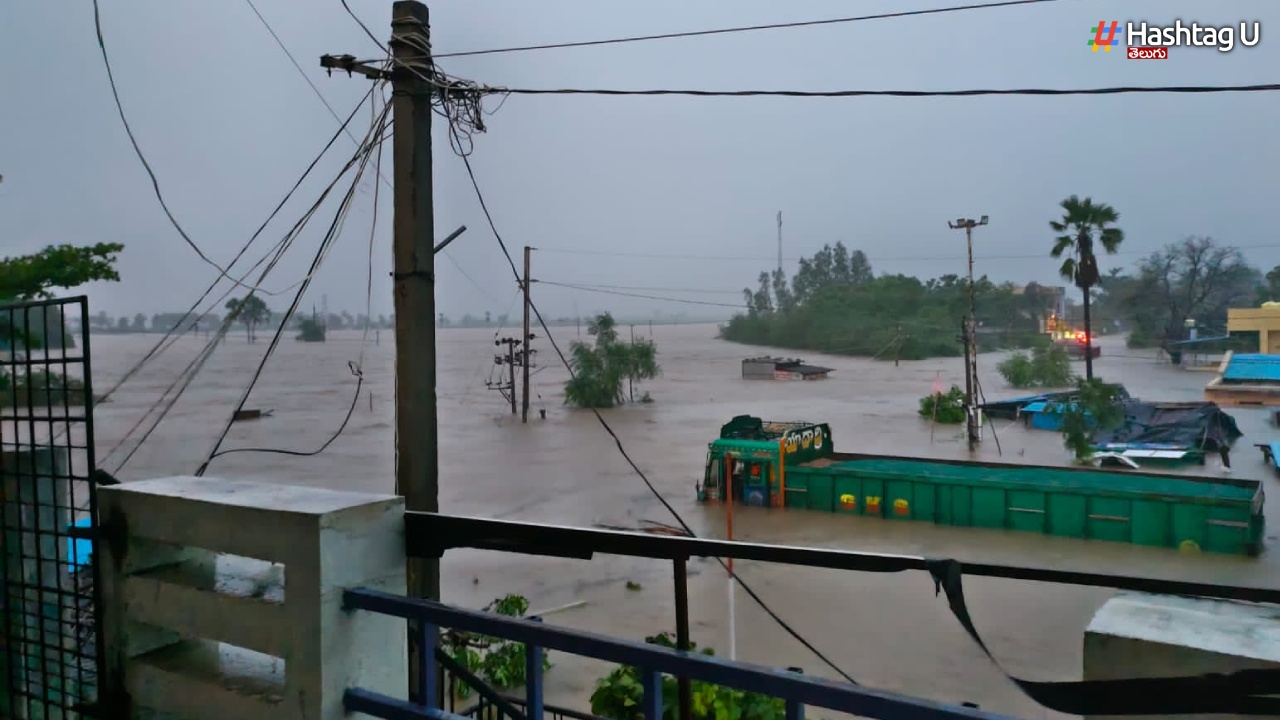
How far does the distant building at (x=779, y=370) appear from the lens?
54.7 metres

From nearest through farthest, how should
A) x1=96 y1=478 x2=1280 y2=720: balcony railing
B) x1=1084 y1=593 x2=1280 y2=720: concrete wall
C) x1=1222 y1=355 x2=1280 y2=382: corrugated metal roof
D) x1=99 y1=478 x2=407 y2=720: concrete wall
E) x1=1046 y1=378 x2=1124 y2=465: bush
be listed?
1. x1=96 y1=478 x2=1280 y2=720: balcony railing
2. x1=1084 y1=593 x2=1280 y2=720: concrete wall
3. x1=99 y1=478 x2=407 y2=720: concrete wall
4. x1=1046 y1=378 x2=1124 y2=465: bush
5. x1=1222 y1=355 x2=1280 y2=382: corrugated metal roof

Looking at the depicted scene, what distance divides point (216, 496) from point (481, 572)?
1266 centimetres

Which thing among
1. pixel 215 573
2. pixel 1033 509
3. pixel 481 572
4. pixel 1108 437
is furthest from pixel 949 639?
pixel 1108 437

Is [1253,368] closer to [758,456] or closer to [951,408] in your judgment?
[951,408]

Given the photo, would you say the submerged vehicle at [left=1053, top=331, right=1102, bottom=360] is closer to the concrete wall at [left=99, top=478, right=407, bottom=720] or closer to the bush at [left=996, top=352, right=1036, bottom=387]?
the bush at [left=996, top=352, right=1036, bottom=387]

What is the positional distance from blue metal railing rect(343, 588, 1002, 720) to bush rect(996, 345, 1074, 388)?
121ft

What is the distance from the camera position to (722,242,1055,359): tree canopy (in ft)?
130

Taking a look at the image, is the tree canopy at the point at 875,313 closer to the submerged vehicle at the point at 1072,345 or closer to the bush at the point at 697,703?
the submerged vehicle at the point at 1072,345

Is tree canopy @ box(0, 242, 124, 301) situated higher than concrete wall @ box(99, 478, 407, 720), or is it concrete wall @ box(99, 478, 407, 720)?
tree canopy @ box(0, 242, 124, 301)

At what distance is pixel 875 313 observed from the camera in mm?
51562

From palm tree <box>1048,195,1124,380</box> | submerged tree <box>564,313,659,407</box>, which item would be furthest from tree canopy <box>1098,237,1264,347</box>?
submerged tree <box>564,313,659,407</box>

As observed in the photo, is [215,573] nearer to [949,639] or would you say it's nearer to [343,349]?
[949,639]

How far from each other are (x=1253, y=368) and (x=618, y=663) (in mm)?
27798

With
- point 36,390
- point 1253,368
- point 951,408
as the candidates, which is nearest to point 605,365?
point 951,408
